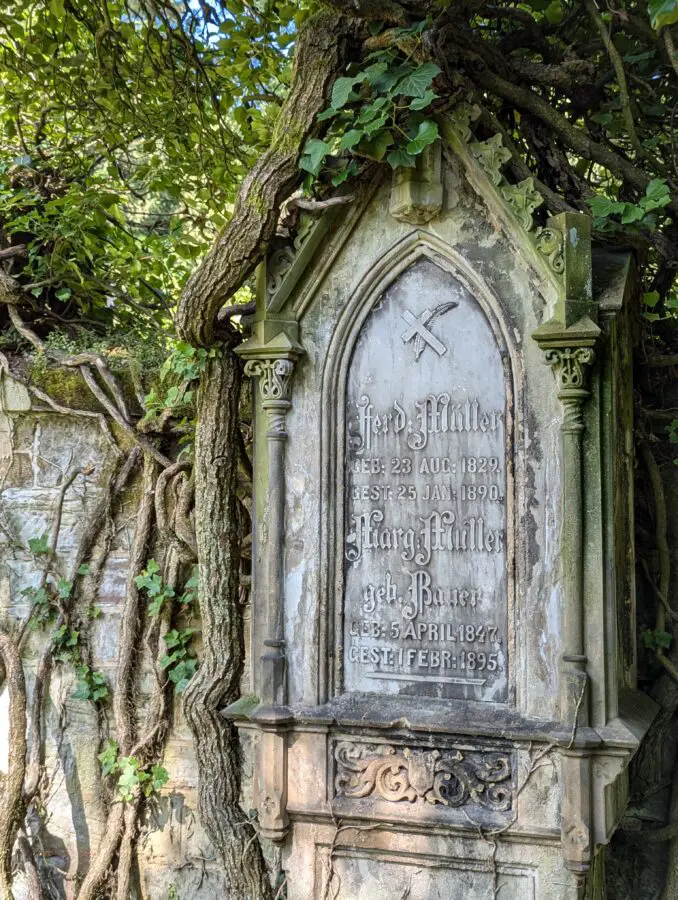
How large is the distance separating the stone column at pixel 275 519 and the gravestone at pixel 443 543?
0.04 feet

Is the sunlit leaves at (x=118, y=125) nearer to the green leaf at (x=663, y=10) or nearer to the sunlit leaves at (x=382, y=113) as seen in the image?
the sunlit leaves at (x=382, y=113)

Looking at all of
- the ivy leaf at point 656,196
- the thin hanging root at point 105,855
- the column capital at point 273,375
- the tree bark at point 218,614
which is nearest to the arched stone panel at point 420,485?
the column capital at point 273,375

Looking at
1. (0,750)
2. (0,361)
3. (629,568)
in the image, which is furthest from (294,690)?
(0,361)

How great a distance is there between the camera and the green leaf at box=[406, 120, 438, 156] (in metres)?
3.63

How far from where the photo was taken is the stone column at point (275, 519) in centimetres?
394

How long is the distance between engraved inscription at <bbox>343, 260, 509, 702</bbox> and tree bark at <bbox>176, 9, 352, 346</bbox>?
0.62m

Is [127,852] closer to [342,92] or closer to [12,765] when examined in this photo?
[12,765]

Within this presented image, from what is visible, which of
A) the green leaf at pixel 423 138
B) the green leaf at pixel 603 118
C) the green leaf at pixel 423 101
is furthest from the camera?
the green leaf at pixel 603 118

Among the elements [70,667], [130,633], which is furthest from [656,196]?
[70,667]

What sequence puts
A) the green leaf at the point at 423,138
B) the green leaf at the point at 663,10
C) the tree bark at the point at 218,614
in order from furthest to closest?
the tree bark at the point at 218,614 < the green leaf at the point at 423,138 < the green leaf at the point at 663,10

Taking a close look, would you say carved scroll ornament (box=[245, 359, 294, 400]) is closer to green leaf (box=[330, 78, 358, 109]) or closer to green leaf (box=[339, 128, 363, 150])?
green leaf (box=[339, 128, 363, 150])

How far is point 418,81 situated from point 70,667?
143 inches

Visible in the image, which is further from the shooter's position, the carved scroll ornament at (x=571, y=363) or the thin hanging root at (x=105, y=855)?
the thin hanging root at (x=105, y=855)

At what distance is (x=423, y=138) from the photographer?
3.63 metres
